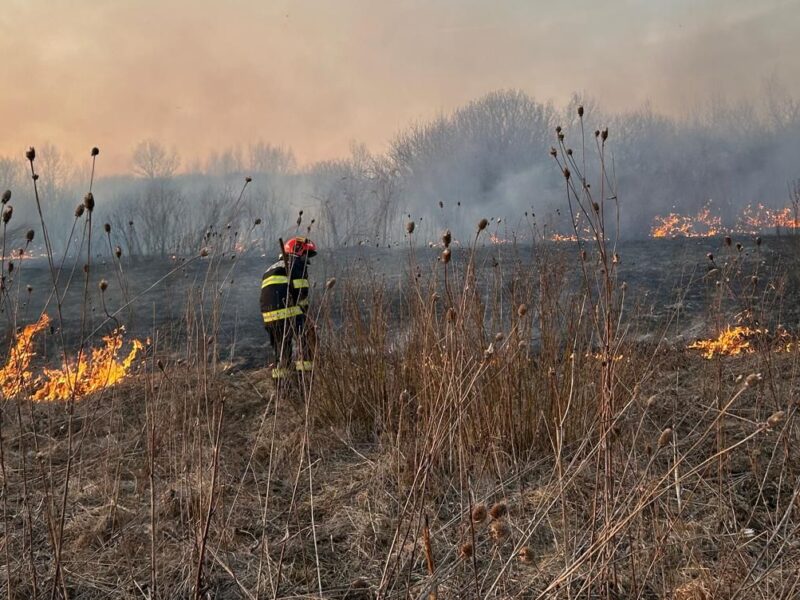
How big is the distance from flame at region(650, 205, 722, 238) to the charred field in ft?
99.6

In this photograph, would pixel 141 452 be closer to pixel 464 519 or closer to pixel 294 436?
pixel 294 436

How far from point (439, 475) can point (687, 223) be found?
3565 centimetres

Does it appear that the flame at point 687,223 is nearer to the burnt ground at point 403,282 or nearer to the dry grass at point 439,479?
the burnt ground at point 403,282

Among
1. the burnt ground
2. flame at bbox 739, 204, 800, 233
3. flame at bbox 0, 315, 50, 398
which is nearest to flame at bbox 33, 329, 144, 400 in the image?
flame at bbox 0, 315, 50, 398

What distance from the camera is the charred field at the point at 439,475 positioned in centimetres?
165

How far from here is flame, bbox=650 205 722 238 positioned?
109 feet

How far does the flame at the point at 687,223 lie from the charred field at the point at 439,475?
1196 inches

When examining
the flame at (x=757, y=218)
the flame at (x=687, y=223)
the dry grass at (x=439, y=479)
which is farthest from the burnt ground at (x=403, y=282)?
the flame at (x=687, y=223)

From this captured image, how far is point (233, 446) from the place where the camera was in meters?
4.87

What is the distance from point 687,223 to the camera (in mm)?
34094

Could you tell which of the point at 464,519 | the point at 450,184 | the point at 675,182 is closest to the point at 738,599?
the point at 464,519

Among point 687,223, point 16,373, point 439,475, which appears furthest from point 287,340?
point 687,223

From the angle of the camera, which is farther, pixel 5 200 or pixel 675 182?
pixel 675 182

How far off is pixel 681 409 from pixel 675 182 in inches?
1488
